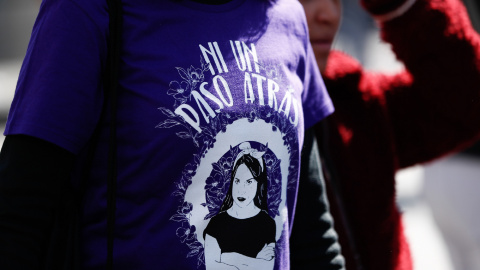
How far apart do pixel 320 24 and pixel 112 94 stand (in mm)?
860

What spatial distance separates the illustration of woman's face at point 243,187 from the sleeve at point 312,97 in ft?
0.98

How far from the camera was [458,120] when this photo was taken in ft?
6.82

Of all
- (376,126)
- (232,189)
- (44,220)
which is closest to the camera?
(44,220)

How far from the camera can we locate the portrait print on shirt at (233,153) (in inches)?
49.6

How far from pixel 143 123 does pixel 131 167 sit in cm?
8

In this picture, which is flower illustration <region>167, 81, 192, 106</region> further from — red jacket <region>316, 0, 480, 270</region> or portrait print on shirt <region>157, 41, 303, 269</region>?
red jacket <region>316, 0, 480, 270</region>

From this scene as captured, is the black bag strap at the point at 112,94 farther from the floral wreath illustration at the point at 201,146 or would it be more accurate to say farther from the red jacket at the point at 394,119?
the red jacket at the point at 394,119

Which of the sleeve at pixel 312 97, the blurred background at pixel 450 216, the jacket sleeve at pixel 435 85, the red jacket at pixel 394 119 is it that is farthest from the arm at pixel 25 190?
the blurred background at pixel 450 216

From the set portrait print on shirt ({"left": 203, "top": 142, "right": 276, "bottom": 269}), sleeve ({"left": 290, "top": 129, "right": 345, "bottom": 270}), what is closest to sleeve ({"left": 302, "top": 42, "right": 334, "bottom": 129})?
sleeve ({"left": 290, "top": 129, "right": 345, "bottom": 270})

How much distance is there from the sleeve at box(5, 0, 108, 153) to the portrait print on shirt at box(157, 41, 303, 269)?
15cm

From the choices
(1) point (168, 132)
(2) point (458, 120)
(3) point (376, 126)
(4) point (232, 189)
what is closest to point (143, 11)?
(1) point (168, 132)

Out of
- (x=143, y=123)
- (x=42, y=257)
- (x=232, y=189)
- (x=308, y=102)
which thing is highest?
(x=308, y=102)

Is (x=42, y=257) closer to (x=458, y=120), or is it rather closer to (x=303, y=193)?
(x=303, y=193)

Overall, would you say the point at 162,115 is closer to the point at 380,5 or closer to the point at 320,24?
the point at 320,24
